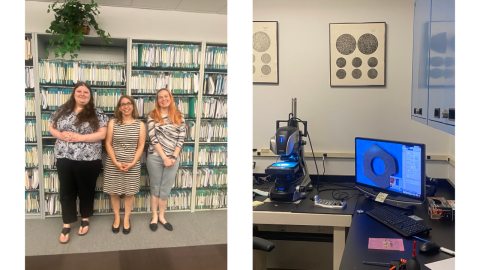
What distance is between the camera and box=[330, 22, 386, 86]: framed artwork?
214cm

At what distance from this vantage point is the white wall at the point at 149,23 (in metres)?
2.89

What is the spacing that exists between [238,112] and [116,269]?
2139mm

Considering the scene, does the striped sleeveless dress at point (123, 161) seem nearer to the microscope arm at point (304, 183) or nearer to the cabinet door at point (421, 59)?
the microscope arm at point (304, 183)

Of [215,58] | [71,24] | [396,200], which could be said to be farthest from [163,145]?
[396,200]

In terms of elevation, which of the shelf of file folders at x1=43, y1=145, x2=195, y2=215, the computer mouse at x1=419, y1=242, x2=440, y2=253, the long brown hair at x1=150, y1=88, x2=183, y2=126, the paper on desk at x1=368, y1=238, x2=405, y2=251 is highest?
the long brown hair at x1=150, y1=88, x2=183, y2=126

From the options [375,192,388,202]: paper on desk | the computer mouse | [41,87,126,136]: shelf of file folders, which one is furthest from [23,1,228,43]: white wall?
the computer mouse

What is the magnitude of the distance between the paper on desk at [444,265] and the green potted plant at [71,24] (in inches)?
111

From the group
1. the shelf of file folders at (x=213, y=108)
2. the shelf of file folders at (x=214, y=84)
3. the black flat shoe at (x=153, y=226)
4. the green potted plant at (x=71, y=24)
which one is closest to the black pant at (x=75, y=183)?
the black flat shoe at (x=153, y=226)

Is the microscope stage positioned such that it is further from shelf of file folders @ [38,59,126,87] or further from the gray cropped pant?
shelf of file folders @ [38,59,126,87]

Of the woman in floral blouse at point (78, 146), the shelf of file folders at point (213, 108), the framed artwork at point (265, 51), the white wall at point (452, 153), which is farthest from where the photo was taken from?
the shelf of file folders at point (213, 108)

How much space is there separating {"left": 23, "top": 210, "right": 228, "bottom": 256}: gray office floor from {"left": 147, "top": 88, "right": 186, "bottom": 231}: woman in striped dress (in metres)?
0.10

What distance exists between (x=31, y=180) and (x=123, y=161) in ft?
2.77

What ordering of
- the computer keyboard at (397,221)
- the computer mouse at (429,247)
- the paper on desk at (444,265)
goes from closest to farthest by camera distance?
1. the paper on desk at (444,265)
2. the computer mouse at (429,247)
3. the computer keyboard at (397,221)

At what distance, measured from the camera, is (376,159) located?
5.91 ft
